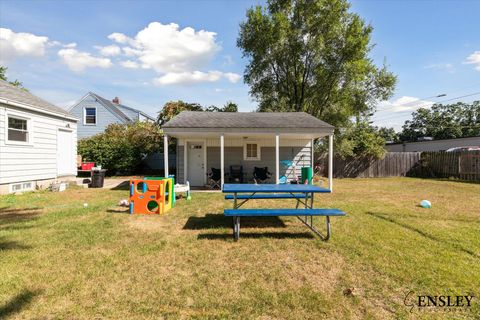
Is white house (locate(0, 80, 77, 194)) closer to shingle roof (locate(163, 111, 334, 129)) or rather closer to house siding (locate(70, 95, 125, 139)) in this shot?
shingle roof (locate(163, 111, 334, 129))

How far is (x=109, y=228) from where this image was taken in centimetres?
511

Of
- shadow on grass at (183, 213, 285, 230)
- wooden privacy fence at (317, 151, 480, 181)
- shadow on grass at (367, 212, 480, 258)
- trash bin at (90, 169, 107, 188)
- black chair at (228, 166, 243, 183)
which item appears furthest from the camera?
wooden privacy fence at (317, 151, 480, 181)

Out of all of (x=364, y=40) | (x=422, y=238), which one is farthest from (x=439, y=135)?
(x=422, y=238)

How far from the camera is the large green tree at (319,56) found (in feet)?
60.1

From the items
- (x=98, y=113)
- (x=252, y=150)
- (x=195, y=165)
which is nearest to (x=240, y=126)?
(x=252, y=150)

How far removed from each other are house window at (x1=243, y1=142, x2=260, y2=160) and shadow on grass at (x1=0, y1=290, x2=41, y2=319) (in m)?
10.6

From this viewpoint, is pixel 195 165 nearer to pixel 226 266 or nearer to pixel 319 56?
pixel 226 266

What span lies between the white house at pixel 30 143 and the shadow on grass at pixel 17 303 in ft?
26.3

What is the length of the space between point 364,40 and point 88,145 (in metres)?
21.1

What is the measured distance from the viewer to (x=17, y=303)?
8.26ft

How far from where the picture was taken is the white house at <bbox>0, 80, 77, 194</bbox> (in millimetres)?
8438

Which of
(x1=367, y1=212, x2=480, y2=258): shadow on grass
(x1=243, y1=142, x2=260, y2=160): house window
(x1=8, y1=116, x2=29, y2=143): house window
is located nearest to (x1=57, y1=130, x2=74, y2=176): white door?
(x1=8, y1=116, x2=29, y2=143): house window

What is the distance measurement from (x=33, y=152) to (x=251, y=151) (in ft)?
30.3

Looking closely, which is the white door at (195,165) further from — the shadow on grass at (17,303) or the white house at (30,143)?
the shadow on grass at (17,303)
